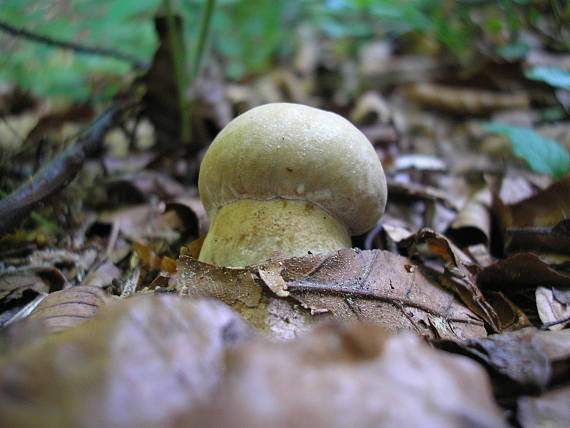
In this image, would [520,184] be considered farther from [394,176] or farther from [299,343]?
[299,343]

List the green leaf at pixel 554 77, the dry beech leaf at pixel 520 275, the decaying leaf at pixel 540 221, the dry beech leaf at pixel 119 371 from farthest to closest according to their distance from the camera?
the green leaf at pixel 554 77, the decaying leaf at pixel 540 221, the dry beech leaf at pixel 520 275, the dry beech leaf at pixel 119 371

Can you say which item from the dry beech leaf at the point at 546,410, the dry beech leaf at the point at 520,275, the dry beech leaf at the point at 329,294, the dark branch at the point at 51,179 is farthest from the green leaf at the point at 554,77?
the dark branch at the point at 51,179

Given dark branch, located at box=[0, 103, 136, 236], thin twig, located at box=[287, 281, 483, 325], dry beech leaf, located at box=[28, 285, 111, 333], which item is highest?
dark branch, located at box=[0, 103, 136, 236]

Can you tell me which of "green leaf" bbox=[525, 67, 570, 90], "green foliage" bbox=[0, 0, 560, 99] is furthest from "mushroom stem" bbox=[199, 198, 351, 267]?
"green foliage" bbox=[0, 0, 560, 99]

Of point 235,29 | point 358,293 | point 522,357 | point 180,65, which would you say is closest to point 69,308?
point 358,293

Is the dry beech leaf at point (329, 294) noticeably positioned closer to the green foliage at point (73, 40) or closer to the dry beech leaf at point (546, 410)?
the dry beech leaf at point (546, 410)

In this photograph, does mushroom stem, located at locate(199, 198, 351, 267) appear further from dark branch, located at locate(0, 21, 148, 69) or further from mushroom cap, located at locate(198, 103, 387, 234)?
dark branch, located at locate(0, 21, 148, 69)

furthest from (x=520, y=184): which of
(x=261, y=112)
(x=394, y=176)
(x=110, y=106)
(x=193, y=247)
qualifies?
(x=110, y=106)
